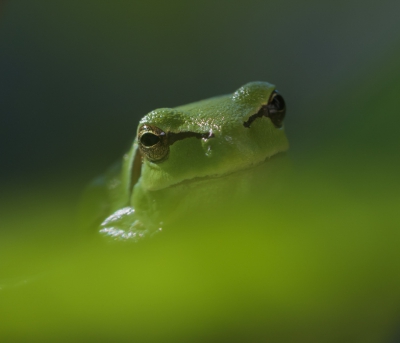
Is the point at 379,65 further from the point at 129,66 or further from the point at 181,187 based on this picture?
the point at 129,66

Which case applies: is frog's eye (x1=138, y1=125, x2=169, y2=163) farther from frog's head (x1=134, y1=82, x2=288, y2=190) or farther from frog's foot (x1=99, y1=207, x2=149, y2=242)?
frog's foot (x1=99, y1=207, x2=149, y2=242)

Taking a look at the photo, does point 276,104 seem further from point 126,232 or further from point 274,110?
point 126,232

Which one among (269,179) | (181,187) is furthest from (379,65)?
(181,187)

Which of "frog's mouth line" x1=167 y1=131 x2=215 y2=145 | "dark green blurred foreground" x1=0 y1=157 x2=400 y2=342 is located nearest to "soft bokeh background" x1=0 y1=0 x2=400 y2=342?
"dark green blurred foreground" x1=0 y1=157 x2=400 y2=342

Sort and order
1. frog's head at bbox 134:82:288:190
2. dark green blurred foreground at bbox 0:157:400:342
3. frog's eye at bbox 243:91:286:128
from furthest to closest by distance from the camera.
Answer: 1. frog's eye at bbox 243:91:286:128
2. frog's head at bbox 134:82:288:190
3. dark green blurred foreground at bbox 0:157:400:342

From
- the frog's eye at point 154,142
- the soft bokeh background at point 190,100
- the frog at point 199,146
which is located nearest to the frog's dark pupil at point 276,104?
the frog at point 199,146

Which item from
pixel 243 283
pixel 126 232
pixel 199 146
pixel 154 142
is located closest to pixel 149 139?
pixel 154 142

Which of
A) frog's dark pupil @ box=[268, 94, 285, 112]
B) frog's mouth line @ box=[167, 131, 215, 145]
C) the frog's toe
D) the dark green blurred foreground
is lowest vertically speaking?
the dark green blurred foreground

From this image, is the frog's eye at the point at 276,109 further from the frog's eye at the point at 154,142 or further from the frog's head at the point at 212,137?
the frog's eye at the point at 154,142
